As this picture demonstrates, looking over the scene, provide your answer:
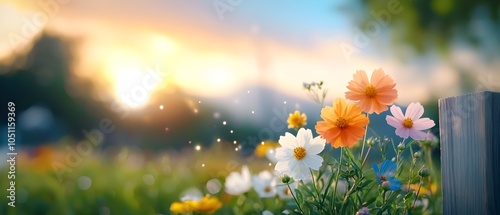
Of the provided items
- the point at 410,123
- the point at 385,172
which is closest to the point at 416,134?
the point at 410,123

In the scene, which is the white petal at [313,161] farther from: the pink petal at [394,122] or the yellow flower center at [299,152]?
the pink petal at [394,122]

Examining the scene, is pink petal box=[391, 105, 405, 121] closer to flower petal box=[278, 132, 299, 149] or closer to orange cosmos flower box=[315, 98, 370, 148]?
orange cosmos flower box=[315, 98, 370, 148]

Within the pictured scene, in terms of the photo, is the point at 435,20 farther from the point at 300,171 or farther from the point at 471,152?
the point at 300,171

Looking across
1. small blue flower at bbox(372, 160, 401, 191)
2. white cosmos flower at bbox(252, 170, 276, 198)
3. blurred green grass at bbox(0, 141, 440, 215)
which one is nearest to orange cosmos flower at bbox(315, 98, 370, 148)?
small blue flower at bbox(372, 160, 401, 191)

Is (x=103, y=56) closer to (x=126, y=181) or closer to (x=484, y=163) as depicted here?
(x=126, y=181)

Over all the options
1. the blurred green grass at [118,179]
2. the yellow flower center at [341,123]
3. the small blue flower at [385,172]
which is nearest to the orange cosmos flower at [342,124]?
the yellow flower center at [341,123]
